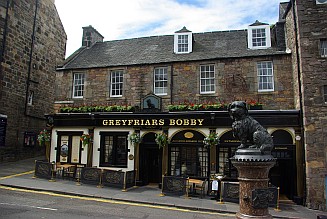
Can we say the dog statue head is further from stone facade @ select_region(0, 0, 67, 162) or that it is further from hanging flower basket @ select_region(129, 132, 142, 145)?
stone facade @ select_region(0, 0, 67, 162)

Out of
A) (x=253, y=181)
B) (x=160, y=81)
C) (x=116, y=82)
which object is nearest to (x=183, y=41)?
(x=160, y=81)

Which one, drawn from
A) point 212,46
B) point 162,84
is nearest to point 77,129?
point 162,84

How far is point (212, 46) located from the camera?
1758 centimetres

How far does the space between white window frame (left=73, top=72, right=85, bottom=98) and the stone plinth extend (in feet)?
46.5

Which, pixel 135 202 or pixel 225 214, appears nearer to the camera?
pixel 225 214

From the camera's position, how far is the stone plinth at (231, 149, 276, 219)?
5.49 meters

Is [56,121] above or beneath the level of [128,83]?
beneath

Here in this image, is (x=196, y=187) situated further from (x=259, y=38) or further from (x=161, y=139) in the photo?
(x=259, y=38)

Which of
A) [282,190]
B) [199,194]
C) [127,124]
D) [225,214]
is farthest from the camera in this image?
[127,124]

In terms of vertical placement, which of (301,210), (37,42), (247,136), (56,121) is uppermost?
(37,42)

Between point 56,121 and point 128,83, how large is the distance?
15.8ft

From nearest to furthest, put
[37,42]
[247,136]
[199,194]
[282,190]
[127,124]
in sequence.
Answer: [247,136], [199,194], [282,190], [127,124], [37,42]

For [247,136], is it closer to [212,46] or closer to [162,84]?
[162,84]

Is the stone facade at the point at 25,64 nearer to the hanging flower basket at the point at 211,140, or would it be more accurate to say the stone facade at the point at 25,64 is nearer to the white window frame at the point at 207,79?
the white window frame at the point at 207,79
